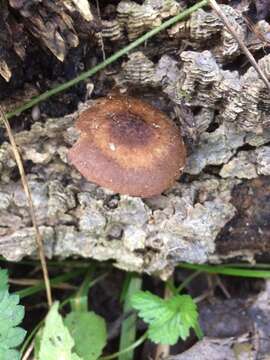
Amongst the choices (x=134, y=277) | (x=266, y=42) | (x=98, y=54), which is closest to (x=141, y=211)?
(x=134, y=277)

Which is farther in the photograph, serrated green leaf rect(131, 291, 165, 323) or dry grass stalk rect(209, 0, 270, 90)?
serrated green leaf rect(131, 291, 165, 323)

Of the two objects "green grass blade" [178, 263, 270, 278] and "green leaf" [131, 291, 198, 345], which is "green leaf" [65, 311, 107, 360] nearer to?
"green leaf" [131, 291, 198, 345]

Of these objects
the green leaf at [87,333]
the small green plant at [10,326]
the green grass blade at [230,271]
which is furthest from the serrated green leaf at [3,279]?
the green grass blade at [230,271]

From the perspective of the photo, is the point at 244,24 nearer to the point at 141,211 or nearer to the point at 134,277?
the point at 141,211

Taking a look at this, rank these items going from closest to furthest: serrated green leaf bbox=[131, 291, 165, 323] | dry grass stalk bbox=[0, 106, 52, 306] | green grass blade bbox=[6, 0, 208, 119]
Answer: green grass blade bbox=[6, 0, 208, 119], dry grass stalk bbox=[0, 106, 52, 306], serrated green leaf bbox=[131, 291, 165, 323]

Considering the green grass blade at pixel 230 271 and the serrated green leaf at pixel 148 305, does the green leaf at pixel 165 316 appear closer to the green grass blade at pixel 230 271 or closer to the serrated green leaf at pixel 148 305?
the serrated green leaf at pixel 148 305

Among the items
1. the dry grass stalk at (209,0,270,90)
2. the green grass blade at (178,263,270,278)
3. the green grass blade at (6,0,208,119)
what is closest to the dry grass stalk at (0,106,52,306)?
the green grass blade at (6,0,208,119)

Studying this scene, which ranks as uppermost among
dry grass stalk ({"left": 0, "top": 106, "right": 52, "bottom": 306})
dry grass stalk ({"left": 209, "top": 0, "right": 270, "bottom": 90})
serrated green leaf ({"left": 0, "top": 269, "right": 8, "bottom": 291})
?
dry grass stalk ({"left": 209, "top": 0, "right": 270, "bottom": 90})

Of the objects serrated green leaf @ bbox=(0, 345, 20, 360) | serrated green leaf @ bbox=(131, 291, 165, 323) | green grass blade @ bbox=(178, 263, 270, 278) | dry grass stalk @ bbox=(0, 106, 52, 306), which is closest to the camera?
serrated green leaf @ bbox=(0, 345, 20, 360)
